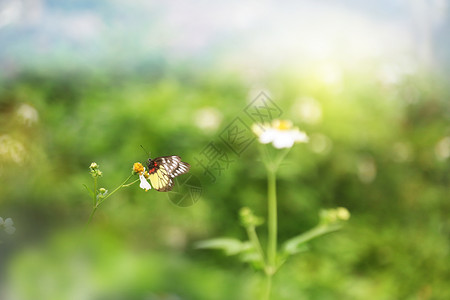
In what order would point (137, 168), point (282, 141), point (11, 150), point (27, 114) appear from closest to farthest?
point (137, 168) < point (282, 141) < point (11, 150) < point (27, 114)

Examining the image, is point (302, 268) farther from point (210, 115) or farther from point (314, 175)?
point (210, 115)

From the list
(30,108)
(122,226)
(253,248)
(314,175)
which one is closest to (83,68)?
(30,108)

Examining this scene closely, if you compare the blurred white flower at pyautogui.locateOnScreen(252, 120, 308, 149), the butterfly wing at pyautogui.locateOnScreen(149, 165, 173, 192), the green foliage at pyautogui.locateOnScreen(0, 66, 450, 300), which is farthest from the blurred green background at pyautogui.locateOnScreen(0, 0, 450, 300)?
the butterfly wing at pyautogui.locateOnScreen(149, 165, 173, 192)

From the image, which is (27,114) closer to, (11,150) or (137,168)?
(11,150)

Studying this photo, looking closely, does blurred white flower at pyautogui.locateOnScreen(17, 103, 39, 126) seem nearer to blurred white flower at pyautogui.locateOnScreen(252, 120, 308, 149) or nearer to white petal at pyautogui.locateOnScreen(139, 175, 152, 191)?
blurred white flower at pyautogui.locateOnScreen(252, 120, 308, 149)

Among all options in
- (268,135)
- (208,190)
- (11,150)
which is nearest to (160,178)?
(268,135)

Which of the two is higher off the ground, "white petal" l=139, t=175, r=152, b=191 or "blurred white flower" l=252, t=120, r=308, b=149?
"blurred white flower" l=252, t=120, r=308, b=149
